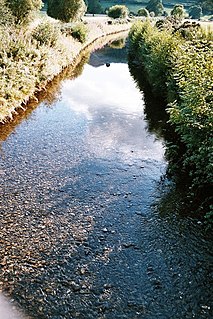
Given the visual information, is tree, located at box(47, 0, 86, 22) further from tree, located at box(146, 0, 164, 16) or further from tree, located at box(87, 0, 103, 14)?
tree, located at box(146, 0, 164, 16)

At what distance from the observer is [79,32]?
46.2 meters

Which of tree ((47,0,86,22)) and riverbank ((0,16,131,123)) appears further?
tree ((47,0,86,22))

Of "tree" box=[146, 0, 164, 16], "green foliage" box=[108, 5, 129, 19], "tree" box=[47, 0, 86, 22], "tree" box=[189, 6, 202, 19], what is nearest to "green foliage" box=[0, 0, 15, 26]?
"tree" box=[47, 0, 86, 22]

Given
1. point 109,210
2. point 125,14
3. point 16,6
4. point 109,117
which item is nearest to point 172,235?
point 109,210

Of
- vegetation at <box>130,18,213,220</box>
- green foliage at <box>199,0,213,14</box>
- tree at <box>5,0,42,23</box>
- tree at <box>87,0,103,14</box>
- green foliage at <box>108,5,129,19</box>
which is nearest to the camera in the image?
vegetation at <box>130,18,213,220</box>

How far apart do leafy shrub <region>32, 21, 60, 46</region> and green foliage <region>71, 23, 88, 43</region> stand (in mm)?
13272

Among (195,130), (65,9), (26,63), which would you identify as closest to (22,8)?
(65,9)

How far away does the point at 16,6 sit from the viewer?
113 feet

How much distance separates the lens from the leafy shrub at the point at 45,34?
1198 inches

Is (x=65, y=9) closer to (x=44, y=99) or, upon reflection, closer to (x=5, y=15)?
(x=5, y=15)

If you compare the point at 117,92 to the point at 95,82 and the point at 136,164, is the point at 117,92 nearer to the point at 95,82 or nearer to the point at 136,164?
the point at 95,82

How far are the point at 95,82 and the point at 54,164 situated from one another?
55.8 feet

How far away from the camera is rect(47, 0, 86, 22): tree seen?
47094 mm

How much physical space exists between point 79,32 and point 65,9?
385 centimetres
